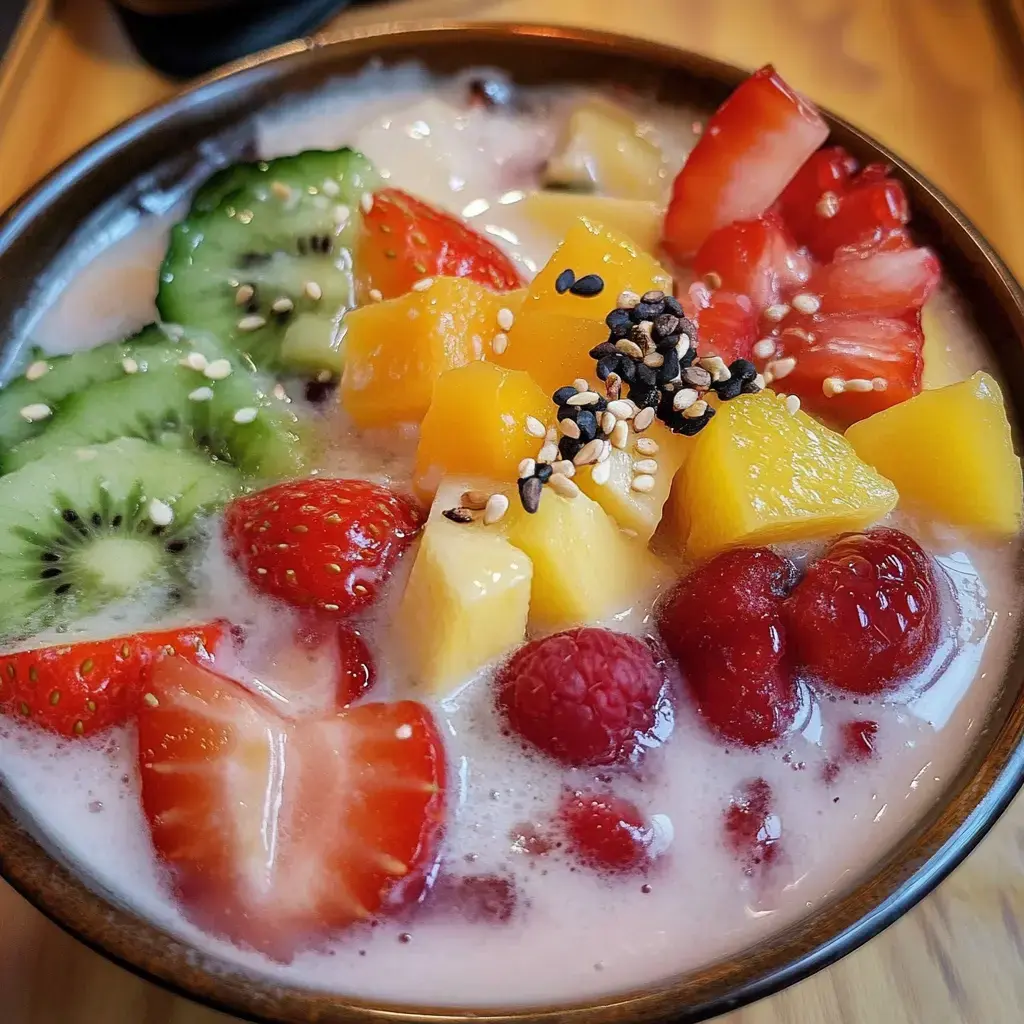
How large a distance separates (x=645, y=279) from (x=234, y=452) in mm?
618

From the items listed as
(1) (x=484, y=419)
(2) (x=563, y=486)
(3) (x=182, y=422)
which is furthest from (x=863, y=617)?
(3) (x=182, y=422)

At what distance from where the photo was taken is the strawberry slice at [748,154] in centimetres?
148

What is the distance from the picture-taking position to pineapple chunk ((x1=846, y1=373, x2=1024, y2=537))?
3.85 ft

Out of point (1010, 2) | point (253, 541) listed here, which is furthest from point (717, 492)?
point (1010, 2)

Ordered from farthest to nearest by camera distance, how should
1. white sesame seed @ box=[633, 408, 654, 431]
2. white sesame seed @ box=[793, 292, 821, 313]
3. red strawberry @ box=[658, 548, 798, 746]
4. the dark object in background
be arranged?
1. the dark object in background
2. white sesame seed @ box=[793, 292, 821, 313]
3. white sesame seed @ box=[633, 408, 654, 431]
4. red strawberry @ box=[658, 548, 798, 746]

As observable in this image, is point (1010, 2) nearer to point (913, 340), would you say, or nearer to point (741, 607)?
point (913, 340)

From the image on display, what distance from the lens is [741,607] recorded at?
1.06 metres

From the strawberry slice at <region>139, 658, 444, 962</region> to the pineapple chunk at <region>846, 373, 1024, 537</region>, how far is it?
67cm

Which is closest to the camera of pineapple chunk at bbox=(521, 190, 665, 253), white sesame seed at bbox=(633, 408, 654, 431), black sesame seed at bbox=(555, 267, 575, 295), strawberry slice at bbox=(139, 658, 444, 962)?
strawberry slice at bbox=(139, 658, 444, 962)

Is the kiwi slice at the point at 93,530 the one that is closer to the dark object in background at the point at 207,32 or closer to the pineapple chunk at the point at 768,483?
the pineapple chunk at the point at 768,483

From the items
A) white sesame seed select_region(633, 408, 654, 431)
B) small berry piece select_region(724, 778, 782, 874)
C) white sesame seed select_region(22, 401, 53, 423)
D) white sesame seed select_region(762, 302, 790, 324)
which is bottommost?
small berry piece select_region(724, 778, 782, 874)

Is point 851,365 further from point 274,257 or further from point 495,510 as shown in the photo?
point 274,257

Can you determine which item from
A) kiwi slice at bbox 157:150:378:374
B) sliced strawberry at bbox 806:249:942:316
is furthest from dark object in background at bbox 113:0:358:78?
sliced strawberry at bbox 806:249:942:316

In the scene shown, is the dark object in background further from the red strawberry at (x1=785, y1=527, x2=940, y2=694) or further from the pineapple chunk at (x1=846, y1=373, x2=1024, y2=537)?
the red strawberry at (x1=785, y1=527, x2=940, y2=694)
